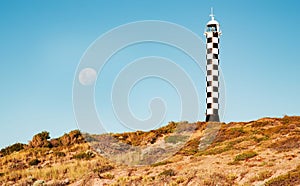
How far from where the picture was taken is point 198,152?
25.7 meters

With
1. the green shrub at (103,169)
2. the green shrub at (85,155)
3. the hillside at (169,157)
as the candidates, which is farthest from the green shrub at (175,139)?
the green shrub at (103,169)

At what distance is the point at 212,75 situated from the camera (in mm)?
38156

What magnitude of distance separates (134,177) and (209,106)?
737 inches

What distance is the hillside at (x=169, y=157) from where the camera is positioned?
1792 cm

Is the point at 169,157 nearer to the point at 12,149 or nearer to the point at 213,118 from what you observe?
the point at 213,118

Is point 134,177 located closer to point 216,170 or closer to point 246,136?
point 216,170

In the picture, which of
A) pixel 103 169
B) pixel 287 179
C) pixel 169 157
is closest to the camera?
pixel 287 179

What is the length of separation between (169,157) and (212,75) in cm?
1419

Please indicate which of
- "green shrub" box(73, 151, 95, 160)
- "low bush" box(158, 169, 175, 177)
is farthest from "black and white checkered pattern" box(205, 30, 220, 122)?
"low bush" box(158, 169, 175, 177)

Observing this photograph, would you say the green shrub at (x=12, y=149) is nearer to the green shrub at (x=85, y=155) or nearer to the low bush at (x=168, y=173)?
the green shrub at (x=85, y=155)

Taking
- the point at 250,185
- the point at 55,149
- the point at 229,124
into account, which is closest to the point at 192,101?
the point at 229,124

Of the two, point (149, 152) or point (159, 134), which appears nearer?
point (149, 152)

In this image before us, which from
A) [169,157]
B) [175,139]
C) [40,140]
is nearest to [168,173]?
[169,157]

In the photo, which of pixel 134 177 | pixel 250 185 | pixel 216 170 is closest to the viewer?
pixel 250 185
